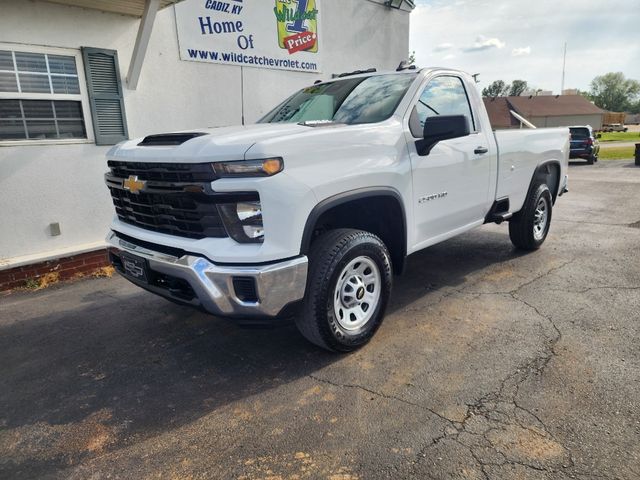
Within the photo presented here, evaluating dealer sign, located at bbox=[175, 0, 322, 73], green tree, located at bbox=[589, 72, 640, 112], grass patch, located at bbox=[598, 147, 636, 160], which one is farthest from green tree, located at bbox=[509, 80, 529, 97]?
dealer sign, located at bbox=[175, 0, 322, 73]

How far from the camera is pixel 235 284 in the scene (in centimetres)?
267

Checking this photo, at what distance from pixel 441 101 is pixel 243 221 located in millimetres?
2501

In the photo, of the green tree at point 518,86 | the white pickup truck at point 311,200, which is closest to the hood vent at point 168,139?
the white pickup truck at point 311,200

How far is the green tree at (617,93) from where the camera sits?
106625 mm

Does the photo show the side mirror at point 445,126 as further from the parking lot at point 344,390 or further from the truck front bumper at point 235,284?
the parking lot at point 344,390

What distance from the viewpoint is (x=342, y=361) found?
3.30m

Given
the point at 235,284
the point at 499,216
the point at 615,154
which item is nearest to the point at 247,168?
the point at 235,284

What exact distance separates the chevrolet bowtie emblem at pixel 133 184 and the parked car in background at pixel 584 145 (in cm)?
1986

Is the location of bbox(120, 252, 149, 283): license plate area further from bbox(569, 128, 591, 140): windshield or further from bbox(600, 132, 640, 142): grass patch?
bbox(600, 132, 640, 142): grass patch

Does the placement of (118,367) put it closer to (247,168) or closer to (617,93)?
(247,168)

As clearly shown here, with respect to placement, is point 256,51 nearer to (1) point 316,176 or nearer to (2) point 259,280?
(1) point 316,176

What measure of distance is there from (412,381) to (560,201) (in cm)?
842

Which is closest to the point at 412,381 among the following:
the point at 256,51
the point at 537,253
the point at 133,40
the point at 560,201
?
the point at 537,253

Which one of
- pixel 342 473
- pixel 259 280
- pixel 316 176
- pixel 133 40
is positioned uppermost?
pixel 133 40
